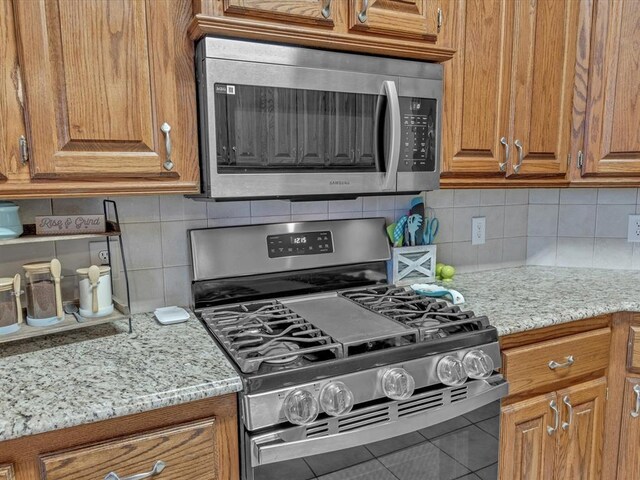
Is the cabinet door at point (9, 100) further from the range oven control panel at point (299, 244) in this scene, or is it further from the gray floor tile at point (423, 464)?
the gray floor tile at point (423, 464)

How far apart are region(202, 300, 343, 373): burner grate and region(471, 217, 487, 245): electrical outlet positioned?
0.99m

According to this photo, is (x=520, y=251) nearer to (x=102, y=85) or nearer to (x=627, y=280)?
(x=627, y=280)

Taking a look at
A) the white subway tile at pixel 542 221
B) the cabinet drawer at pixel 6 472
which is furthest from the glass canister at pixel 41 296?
the white subway tile at pixel 542 221

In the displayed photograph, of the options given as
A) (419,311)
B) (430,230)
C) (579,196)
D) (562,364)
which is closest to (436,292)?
(419,311)

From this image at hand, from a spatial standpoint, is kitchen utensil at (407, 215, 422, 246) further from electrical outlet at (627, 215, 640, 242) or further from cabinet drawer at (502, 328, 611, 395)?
electrical outlet at (627, 215, 640, 242)

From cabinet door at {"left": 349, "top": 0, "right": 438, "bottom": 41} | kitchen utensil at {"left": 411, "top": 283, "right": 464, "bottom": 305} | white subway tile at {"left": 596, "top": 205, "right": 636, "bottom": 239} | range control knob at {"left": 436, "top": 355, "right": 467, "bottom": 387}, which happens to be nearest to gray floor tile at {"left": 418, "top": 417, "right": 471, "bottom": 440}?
range control knob at {"left": 436, "top": 355, "right": 467, "bottom": 387}

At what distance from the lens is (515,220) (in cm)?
210

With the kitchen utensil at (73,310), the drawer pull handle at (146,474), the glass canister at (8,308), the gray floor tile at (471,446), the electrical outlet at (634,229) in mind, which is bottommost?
the gray floor tile at (471,446)

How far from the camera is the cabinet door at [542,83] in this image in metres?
1.56

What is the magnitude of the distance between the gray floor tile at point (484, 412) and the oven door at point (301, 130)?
0.67m

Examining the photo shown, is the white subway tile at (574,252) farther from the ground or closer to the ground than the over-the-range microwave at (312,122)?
closer to the ground

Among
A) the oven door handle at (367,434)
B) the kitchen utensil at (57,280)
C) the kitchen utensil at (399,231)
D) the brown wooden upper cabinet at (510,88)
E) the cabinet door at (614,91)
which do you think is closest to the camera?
the oven door handle at (367,434)

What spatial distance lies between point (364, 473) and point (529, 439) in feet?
2.10

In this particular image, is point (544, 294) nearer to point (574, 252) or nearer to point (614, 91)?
point (574, 252)
